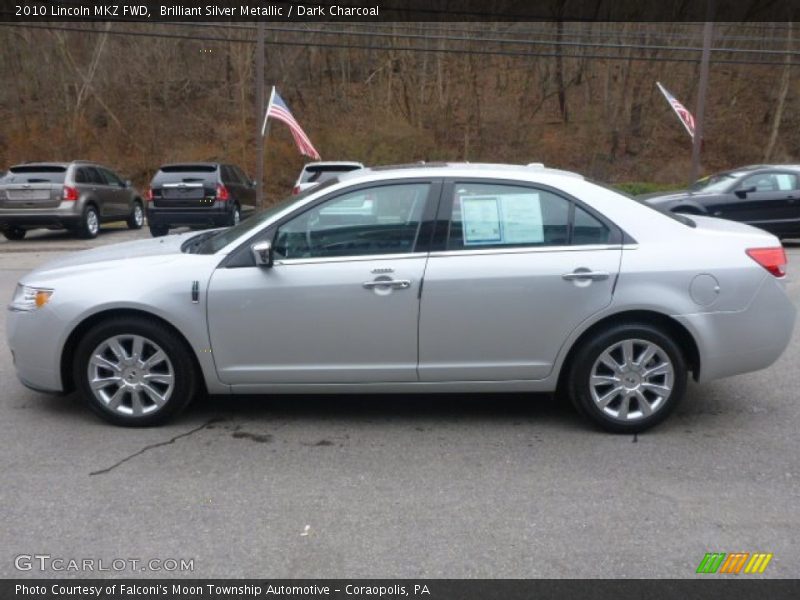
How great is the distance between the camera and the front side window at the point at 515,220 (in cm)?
443

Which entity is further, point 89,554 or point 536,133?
point 536,133

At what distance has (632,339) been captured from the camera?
4.37 m

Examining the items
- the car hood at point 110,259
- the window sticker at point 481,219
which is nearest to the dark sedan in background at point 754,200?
the window sticker at point 481,219

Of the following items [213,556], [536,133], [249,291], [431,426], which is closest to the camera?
[213,556]

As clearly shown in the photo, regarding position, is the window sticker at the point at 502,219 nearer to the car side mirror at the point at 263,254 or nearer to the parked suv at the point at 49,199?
the car side mirror at the point at 263,254

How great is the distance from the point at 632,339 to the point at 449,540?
6.03ft

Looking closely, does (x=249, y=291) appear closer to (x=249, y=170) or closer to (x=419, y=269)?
(x=419, y=269)

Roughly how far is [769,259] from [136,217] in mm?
16908

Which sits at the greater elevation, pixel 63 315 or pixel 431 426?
pixel 63 315

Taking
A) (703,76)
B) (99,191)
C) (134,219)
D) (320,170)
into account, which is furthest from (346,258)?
(703,76)

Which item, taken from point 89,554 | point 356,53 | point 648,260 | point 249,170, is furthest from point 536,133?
point 89,554

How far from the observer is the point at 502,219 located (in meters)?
4.46

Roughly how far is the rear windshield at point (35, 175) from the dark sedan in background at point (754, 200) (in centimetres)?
1208

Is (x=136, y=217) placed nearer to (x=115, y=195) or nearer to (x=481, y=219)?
(x=115, y=195)
